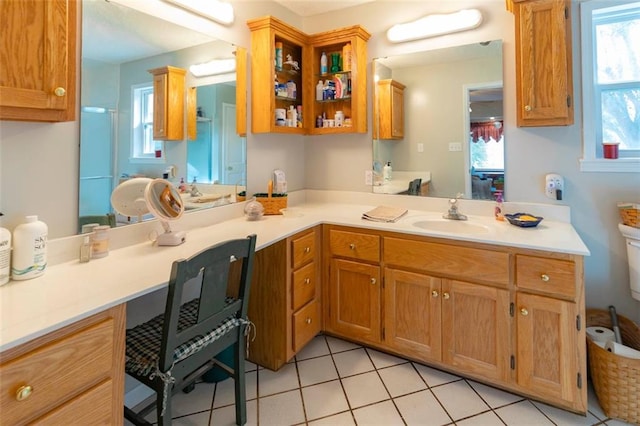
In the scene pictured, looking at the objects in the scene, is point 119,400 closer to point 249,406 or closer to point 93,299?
point 93,299

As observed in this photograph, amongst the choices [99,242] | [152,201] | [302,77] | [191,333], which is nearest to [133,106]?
[152,201]

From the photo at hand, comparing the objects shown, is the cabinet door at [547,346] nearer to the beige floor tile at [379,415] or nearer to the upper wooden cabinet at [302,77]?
the beige floor tile at [379,415]

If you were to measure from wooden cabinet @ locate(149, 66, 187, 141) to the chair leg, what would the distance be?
1113mm

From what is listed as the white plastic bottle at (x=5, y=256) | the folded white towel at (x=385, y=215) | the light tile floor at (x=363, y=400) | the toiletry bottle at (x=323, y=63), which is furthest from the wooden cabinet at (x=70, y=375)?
the toiletry bottle at (x=323, y=63)

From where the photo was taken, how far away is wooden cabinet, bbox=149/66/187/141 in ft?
5.89

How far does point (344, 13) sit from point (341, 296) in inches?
86.6

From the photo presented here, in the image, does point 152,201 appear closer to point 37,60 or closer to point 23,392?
point 37,60

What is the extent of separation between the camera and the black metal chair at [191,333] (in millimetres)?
1201

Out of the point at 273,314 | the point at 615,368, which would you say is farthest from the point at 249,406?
the point at 615,368

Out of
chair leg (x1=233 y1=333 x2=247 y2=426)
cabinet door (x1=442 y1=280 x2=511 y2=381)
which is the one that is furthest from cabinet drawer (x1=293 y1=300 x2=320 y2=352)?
cabinet door (x1=442 y1=280 x2=511 y2=381)

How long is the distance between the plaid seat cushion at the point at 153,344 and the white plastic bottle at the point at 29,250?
0.42 m

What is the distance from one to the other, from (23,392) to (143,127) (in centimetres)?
123

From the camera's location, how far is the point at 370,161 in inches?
109

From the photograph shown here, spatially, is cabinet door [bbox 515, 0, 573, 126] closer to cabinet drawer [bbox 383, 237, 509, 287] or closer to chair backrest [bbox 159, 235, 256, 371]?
cabinet drawer [bbox 383, 237, 509, 287]
